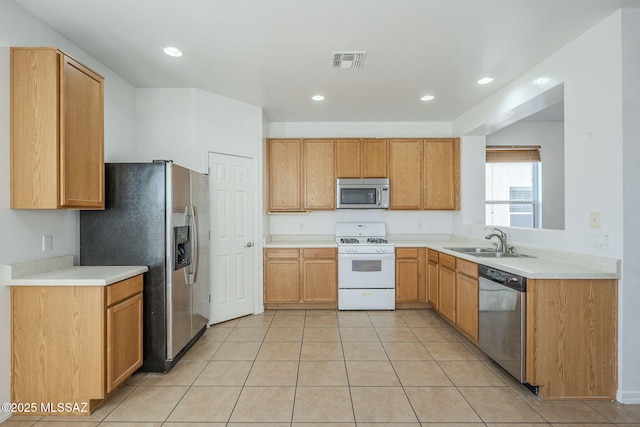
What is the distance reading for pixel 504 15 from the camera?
2281 mm

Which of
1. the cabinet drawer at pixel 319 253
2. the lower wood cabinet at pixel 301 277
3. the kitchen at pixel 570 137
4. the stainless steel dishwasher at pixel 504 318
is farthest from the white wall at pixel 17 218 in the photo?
the stainless steel dishwasher at pixel 504 318

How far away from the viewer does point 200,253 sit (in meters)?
3.34

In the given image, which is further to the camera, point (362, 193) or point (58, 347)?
point (362, 193)

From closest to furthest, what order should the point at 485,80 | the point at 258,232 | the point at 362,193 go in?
the point at 485,80, the point at 258,232, the point at 362,193

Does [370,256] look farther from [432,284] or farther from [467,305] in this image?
[467,305]

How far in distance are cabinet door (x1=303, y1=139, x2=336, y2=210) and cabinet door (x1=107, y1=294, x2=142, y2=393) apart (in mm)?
2671

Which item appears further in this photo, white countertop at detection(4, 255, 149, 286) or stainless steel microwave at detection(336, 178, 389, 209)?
stainless steel microwave at detection(336, 178, 389, 209)

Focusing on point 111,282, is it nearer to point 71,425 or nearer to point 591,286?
point 71,425

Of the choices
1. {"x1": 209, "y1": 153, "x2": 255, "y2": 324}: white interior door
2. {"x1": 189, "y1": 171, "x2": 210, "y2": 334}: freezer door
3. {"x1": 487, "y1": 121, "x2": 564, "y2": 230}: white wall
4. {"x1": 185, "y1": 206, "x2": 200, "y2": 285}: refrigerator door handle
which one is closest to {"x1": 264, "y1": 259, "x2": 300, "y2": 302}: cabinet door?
{"x1": 209, "y1": 153, "x2": 255, "y2": 324}: white interior door

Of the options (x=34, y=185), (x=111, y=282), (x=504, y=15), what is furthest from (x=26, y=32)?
(x=504, y=15)

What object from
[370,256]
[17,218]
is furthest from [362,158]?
[17,218]

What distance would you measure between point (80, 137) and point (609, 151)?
3739 millimetres

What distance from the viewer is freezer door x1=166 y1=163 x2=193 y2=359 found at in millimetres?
2734

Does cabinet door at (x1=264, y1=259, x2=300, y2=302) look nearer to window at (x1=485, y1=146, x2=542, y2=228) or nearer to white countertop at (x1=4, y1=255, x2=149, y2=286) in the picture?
white countertop at (x1=4, y1=255, x2=149, y2=286)
